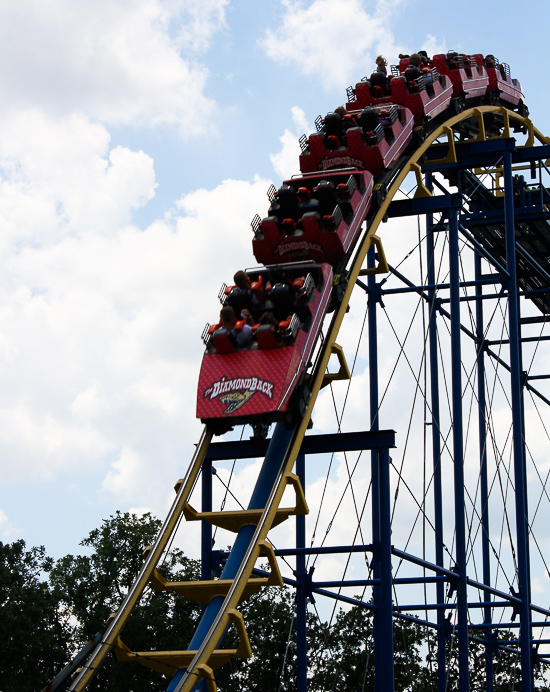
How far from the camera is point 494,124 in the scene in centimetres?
2133

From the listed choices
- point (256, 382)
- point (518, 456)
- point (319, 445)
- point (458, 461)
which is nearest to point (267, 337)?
point (256, 382)

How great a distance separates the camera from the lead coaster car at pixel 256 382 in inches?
494

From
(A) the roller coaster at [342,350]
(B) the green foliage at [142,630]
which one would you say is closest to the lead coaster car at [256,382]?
(A) the roller coaster at [342,350]

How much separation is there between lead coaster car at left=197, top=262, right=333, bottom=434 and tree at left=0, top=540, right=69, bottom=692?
18.0 metres

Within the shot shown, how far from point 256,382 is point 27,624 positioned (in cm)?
1945

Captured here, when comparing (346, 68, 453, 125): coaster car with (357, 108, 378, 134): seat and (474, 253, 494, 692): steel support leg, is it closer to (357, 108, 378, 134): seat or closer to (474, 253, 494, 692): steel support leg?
(357, 108, 378, 134): seat

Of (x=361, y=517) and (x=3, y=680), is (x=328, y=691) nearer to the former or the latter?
(x=3, y=680)

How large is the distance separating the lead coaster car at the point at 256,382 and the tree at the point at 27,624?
710 inches

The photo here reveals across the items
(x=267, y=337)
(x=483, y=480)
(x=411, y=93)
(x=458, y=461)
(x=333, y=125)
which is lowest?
(x=267, y=337)

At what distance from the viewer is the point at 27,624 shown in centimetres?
2989

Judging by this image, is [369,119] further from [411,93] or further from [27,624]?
[27,624]

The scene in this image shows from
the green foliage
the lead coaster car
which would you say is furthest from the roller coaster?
the green foliage

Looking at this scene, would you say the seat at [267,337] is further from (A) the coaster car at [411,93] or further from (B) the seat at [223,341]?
(A) the coaster car at [411,93]

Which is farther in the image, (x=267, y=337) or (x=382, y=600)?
(x=382, y=600)
